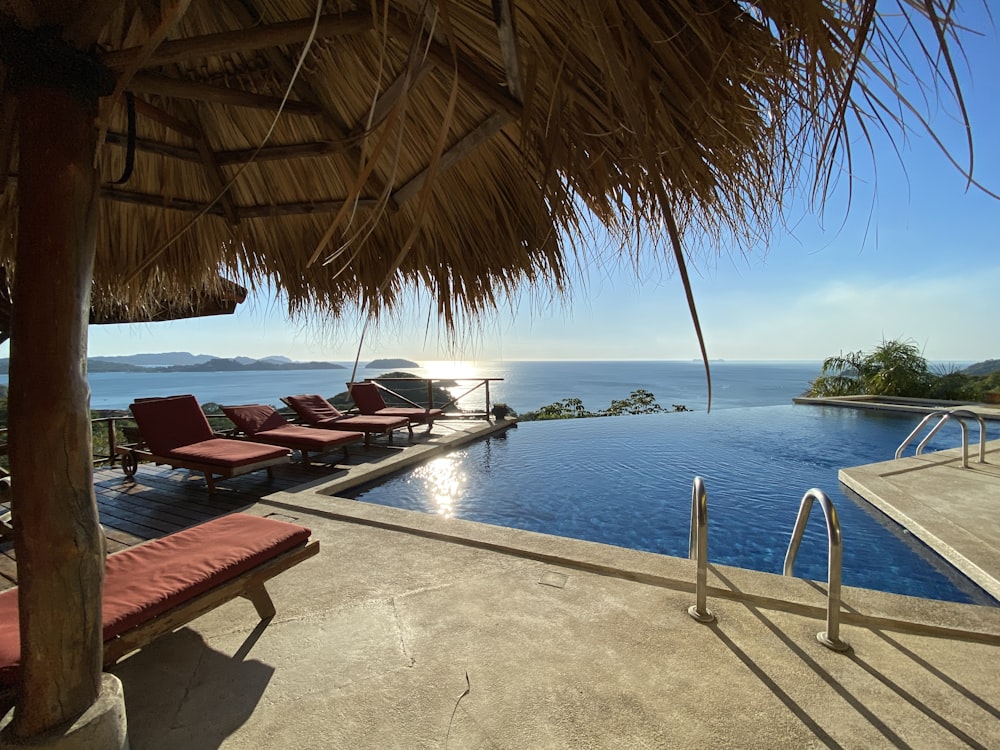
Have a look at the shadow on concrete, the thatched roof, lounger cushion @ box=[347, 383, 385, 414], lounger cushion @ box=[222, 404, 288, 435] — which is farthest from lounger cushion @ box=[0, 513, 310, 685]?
lounger cushion @ box=[347, 383, 385, 414]

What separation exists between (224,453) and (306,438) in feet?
3.44

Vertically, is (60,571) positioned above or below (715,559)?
above

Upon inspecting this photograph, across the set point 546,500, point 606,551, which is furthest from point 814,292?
point 606,551

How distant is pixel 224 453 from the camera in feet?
15.7

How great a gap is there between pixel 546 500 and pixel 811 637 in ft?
10.9

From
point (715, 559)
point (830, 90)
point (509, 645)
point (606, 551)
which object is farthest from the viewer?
point (715, 559)

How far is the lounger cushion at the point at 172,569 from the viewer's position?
1.57 m

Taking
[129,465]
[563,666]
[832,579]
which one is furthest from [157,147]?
[129,465]

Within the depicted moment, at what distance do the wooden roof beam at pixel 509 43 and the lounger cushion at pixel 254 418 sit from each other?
595 cm

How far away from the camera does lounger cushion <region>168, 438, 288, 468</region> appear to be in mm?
4594

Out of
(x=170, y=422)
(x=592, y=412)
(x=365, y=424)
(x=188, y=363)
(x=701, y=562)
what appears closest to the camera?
(x=701, y=562)

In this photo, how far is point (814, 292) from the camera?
18.4m

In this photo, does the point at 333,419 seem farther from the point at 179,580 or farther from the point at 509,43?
the point at 509,43

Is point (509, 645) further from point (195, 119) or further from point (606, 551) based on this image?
point (195, 119)
